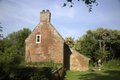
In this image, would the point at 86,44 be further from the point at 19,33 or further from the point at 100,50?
the point at 19,33

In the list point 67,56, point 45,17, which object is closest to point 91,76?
point 67,56

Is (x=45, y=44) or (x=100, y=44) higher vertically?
(x=100, y=44)

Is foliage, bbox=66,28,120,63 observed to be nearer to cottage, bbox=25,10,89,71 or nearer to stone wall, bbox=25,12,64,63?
cottage, bbox=25,10,89,71

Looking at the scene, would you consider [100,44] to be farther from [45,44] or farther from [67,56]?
[45,44]

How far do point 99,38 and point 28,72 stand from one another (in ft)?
204

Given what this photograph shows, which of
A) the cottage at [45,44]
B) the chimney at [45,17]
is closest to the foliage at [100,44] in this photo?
the cottage at [45,44]

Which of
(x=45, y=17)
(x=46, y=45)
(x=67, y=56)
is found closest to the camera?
(x=46, y=45)

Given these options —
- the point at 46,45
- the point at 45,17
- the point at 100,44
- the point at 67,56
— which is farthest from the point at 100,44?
the point at 45,17

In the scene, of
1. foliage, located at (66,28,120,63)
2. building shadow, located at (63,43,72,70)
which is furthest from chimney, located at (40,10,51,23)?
foliage, located at (66,28,120,63)

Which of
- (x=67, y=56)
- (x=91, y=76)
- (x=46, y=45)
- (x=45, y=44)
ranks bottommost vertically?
(x=91, y=76)

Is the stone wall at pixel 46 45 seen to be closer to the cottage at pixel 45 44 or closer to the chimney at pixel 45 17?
the cottage at pixel 45 44

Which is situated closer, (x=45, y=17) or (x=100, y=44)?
(x=45, y=17)

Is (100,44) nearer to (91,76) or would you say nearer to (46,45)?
(46,45)

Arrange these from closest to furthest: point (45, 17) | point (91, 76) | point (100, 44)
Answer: point (91, 76) → point (45, 17) → point (100, 44)
